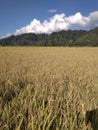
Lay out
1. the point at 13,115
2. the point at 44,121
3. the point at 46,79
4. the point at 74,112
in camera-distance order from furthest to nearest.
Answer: the point at 46,79
the point at 74,112
the point at 13,115
the point at 44,121

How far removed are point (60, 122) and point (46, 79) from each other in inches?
102

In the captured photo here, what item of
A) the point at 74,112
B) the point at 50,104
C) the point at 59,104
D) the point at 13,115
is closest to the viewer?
the point at 13,115

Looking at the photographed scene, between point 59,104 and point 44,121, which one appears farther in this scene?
point 59,104

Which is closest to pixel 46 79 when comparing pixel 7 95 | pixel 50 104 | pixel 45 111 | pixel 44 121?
pixel 7 95

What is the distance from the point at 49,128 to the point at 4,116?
526 millimetres

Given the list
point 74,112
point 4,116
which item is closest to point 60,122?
point 74,112

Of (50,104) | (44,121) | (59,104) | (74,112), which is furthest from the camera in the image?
(59,104)

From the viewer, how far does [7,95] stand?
358 cm

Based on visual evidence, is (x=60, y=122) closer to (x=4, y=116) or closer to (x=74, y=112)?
(x=74, y=112)

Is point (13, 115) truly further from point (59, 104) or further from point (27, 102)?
point (59, 104)

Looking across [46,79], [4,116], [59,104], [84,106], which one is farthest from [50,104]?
[46,79]

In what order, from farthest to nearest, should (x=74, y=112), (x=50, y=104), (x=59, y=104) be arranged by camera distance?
(x=59, y=104) < (x=50, y=104) < (x=74, y=112)

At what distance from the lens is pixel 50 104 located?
3.17 m

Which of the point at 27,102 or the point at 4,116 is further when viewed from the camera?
the point at 27,102
